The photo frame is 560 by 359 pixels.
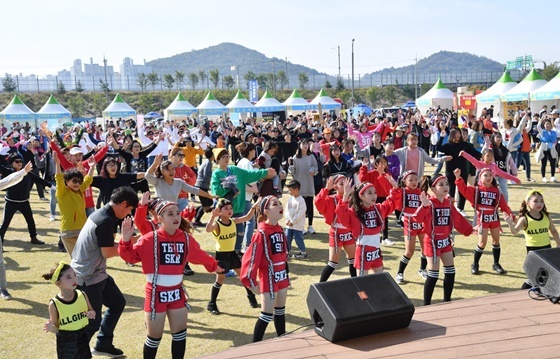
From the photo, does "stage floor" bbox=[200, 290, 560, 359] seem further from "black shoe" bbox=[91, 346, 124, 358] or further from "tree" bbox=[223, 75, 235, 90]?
"tree" bbox=[223, 75, 235, 90]

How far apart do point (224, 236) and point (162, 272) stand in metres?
2.22

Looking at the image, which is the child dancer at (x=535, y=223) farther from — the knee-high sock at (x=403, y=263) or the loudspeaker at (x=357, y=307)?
the loudspeaker at (x=357, y=307)

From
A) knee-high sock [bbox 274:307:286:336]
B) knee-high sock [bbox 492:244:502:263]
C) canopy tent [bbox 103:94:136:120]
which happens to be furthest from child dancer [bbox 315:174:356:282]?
canopy tent [bbox 103:94:136:120]

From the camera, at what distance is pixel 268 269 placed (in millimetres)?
5465

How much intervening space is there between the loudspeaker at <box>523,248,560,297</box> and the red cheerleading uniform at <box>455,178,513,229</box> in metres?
2.51

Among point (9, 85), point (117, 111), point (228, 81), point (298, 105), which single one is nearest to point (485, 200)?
point (298, 105)

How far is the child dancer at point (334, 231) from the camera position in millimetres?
7234

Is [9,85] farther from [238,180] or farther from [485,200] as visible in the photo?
[485,200]

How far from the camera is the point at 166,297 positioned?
16.0 feet

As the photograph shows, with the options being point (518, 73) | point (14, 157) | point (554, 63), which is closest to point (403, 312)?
point (14, 157)

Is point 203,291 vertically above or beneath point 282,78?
beneath

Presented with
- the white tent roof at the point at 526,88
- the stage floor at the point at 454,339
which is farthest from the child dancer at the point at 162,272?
the white tent roof at the point at 526,88

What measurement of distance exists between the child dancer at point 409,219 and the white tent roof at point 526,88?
20.1 meters

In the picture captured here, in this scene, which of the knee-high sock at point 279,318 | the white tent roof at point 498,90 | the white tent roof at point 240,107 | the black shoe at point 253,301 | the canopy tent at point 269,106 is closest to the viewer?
the knee-high sock at point 279,318
